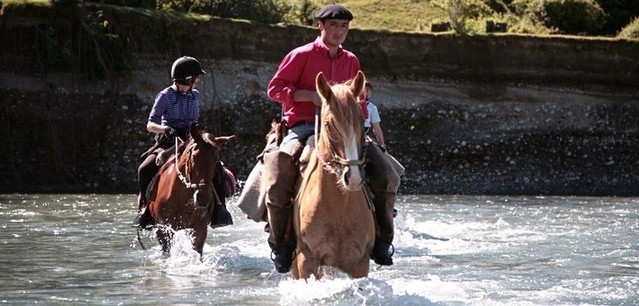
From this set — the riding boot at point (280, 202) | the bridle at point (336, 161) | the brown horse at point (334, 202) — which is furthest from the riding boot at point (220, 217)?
the bridle at point (336, 161)

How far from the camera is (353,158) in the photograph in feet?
31.6

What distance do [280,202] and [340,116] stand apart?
130 cm

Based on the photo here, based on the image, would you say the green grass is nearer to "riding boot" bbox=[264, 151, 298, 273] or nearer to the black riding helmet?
the black riding helmet

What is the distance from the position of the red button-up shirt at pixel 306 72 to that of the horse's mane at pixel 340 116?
1040mm

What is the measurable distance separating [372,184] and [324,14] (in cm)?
149

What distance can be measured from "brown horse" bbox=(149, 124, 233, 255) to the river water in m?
0.25

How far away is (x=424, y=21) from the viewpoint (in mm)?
36188

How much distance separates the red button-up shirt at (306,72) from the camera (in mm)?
11070

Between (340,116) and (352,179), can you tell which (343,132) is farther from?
(352,179)

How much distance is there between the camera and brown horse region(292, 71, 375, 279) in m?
9.84

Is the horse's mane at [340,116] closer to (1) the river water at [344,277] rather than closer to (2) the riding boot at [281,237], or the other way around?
(2) the riding boot at [281,237]

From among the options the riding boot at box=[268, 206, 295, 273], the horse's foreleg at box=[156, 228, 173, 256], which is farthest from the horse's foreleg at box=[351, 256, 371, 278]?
the horse's foreleg at box=[156, 228, 173, 256]

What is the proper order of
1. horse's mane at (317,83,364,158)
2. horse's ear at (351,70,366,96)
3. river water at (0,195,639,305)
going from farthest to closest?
1. river water at (0,195,639,305)
2. horse's ear at (351,70,366,96)
3. horse's mane at (317,83,364,158)

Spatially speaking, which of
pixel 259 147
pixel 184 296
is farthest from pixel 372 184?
pixel 259 147
